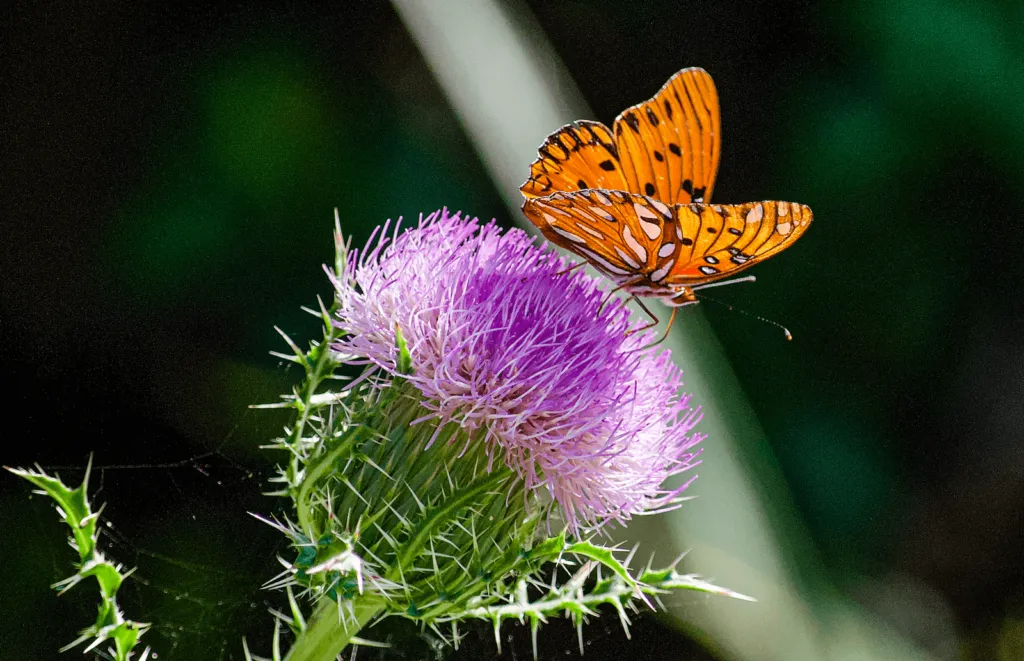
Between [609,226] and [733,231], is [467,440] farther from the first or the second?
[733,231]

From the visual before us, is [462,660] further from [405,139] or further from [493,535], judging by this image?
[405,139]

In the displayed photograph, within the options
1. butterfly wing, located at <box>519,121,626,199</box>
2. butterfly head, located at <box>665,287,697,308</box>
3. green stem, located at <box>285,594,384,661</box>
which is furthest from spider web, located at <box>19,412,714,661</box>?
butterfly wing, located at <box>519,121,626,199</box>

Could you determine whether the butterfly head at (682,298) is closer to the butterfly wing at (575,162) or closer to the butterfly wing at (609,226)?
the butterfly wing at (609,226)

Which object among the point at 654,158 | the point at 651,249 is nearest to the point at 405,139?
the point at 654,158

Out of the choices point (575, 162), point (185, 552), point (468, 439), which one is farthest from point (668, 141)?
point (185, 552)

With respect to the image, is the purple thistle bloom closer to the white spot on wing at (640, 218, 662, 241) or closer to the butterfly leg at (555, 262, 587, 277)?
the butterfly leg at (555, 262, 587, 277)
